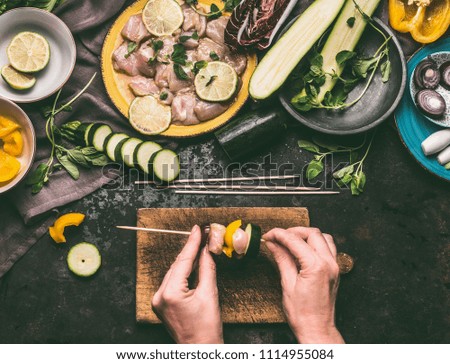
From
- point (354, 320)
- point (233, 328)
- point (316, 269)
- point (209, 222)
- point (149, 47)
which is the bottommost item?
point (233, 328)

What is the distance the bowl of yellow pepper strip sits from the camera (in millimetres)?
3561

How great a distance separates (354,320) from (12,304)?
8.22 feet

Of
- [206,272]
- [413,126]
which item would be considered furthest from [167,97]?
[413,126]

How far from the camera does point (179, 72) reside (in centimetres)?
371

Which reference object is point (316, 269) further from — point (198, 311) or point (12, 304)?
point (12, 304)

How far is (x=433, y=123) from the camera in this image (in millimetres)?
3730

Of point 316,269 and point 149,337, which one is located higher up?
point 316,269

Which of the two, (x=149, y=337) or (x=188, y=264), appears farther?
(x=149, y=337)

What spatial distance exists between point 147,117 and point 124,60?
46cm

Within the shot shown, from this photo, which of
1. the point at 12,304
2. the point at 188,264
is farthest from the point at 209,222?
the point at 12,304

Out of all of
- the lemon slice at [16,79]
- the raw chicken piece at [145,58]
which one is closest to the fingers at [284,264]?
the raw chicken piece at [145,58]

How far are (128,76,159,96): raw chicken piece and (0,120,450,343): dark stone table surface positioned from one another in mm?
496

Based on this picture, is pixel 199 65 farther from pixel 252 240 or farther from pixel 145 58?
pixel 252 240

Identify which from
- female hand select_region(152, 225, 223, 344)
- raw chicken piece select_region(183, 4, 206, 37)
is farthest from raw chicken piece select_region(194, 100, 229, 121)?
female hand select_region(152, 225, 223, 344)
